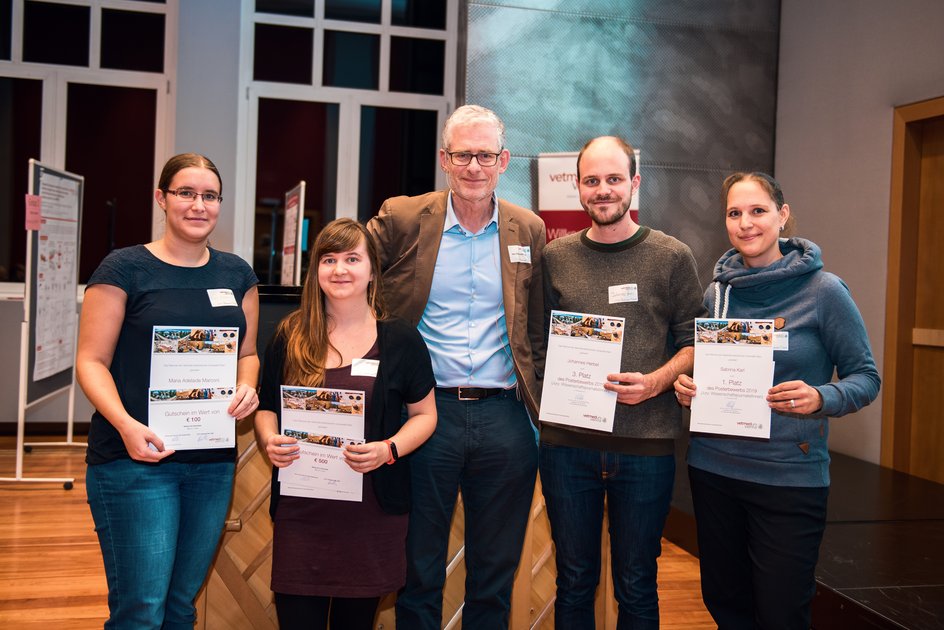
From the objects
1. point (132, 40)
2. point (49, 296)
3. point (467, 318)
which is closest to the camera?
point (467, 318)

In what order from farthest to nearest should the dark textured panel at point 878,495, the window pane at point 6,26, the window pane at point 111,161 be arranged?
the window pane at point 111,161, the window pane at point 6,26, the dark textured panel at point 878,495

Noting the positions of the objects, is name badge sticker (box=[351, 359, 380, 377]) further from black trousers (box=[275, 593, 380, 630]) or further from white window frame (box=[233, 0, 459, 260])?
white window frame (box=[233, 0, 459, 260])

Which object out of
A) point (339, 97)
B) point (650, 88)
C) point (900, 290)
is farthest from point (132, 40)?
point (900, 290)

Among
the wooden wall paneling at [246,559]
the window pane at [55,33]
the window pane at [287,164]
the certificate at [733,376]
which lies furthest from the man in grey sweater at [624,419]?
the window pane at [55,33]

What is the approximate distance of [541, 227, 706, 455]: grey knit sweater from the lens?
7.18 feet

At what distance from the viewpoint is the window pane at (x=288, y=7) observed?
7230 millimetres

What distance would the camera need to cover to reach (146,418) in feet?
6.37

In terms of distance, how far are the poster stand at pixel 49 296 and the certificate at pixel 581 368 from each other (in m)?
4.26

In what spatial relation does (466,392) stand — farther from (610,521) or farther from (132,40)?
(132,40)

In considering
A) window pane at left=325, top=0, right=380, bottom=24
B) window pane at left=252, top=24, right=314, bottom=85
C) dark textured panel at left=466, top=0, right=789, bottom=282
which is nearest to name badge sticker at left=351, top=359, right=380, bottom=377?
dark textured panel at left=466, top=0, right=789, bottom=282

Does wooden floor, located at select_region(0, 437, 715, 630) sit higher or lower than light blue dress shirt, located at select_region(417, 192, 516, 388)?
lower

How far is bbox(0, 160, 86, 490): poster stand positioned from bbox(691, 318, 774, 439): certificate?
4607mm

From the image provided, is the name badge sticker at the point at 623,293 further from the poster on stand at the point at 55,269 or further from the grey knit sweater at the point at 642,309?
the poster on stand at the point at 55,269

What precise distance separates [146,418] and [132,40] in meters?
6.43
